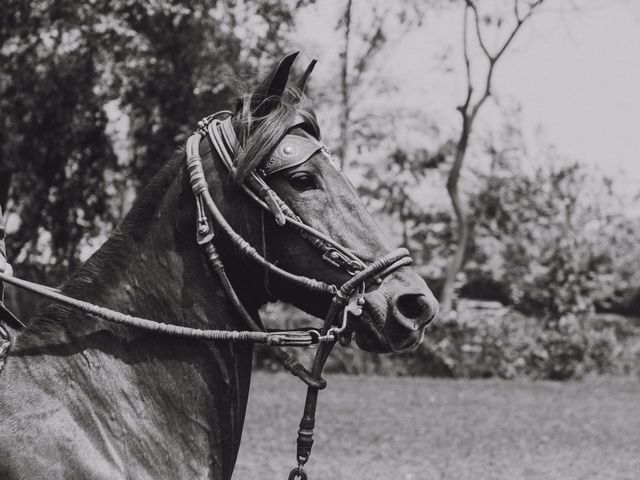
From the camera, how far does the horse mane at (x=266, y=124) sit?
2797 mm

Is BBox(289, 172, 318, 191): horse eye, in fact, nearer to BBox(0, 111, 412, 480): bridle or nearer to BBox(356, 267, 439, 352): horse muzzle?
BBox(0, 111, 412, 480): bridle

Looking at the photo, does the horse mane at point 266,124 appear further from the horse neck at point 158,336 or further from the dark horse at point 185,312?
the horse neck at point 158,336

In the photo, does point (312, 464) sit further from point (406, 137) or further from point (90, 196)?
point (406, 137)

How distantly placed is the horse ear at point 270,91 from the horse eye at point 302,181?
11.0 inches

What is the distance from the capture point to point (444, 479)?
30.5 ft

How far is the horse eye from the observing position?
284 centimetres

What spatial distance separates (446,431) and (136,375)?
34.6 feet

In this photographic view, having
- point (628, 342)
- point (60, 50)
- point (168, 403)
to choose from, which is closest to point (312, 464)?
point (168, 403)

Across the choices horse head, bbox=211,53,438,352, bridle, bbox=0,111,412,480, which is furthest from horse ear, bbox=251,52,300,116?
bridle, bbox=0,111,412,480

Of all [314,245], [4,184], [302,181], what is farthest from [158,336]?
[4,184]

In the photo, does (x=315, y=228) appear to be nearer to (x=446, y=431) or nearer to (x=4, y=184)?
(x=446, y=431)

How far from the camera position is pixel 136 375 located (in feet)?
8.96

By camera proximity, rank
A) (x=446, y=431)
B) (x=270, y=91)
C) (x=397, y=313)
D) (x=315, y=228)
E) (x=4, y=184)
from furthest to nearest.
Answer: (x=4, y=184) < (x=446, y=431) < (x=270, y=91) < (x=315, y=228) < (x=397, y=313)

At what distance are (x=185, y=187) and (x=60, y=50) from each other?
12464 millimetres
